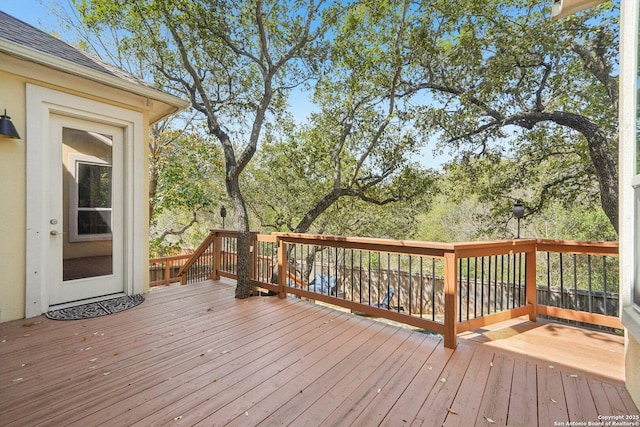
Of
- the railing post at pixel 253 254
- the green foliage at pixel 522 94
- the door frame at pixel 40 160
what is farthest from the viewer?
the green foliage at pixel 522 94

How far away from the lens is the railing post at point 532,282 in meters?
3.21

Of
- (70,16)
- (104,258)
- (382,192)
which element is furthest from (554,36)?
(70,16)

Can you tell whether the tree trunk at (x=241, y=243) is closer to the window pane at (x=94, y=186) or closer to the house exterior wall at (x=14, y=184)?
the window pane at (x=94, y=186)

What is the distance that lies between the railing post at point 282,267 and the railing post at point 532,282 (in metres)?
3.03

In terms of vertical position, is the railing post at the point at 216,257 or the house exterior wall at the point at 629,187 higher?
the house exterior wall at the point at 629,187

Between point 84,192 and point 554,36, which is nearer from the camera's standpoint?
point 84,192

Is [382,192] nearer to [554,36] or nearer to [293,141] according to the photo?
[293,141]

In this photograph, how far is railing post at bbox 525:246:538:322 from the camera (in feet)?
10.5

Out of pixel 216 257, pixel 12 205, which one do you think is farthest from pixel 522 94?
pixel 12 205

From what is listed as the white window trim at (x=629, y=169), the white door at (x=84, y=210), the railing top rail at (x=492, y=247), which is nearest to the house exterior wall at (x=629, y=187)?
the white window trim at (x=629, y=169)

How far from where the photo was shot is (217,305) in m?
3.72

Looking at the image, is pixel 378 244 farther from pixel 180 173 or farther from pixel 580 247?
pixel 180 173

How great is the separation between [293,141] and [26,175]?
5.08 metres

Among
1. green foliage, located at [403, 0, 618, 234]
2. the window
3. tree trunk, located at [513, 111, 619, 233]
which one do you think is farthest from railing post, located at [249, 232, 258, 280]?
tree trunk, located at [513, 111, 619, 233]
